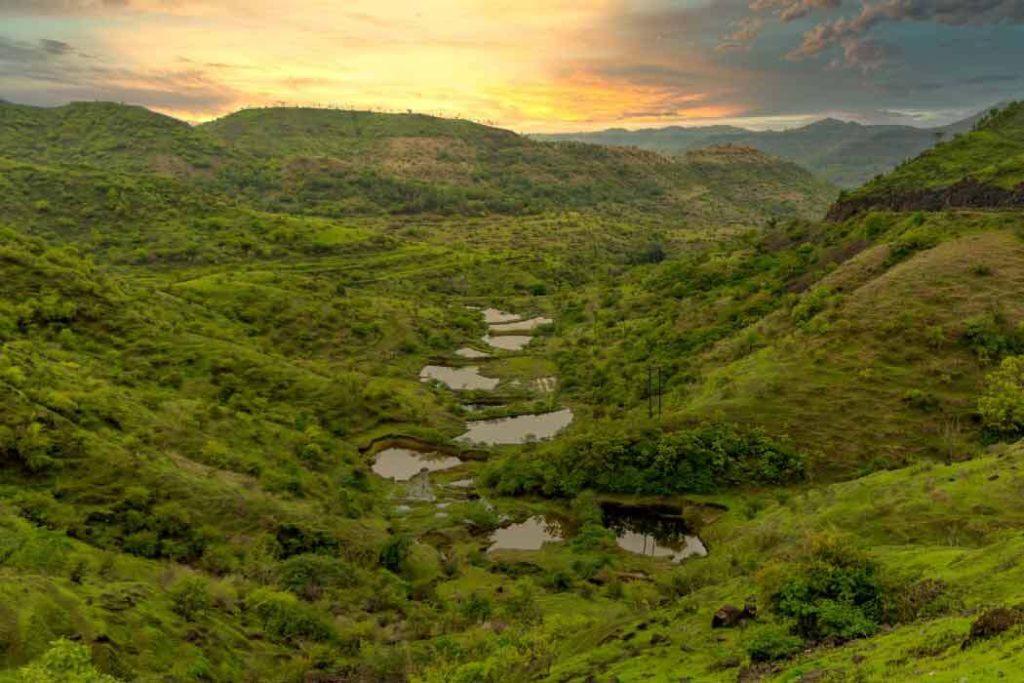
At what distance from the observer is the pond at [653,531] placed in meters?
67.5

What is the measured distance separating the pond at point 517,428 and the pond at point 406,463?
7.26 meters

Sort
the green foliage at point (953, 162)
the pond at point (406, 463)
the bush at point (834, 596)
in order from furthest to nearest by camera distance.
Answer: the green foliage at point (953, 162) → the pond at point (406, 463) → the bush at point (834, 596)

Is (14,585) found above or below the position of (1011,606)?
below

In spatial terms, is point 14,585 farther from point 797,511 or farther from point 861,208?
point 861,208

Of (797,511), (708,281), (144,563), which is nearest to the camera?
(144,563)

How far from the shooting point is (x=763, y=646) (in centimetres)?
3238

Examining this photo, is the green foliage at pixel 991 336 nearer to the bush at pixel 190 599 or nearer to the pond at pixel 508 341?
the bush at pixel 190 599

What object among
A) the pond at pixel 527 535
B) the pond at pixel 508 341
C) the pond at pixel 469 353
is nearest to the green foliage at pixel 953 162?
the pond at pixel 508 341

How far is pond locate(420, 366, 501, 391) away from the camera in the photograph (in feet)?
416

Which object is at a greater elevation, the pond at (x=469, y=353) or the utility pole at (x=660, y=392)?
the utility pole at (x=660, y=392)

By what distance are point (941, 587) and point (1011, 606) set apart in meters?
8.39

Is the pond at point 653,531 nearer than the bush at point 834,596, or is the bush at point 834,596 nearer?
the bush at point 834,596

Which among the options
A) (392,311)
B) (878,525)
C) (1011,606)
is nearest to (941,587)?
(1011,606)

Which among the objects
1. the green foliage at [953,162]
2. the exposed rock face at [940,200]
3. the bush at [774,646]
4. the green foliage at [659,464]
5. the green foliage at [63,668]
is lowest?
the green foliage at [659,464]
